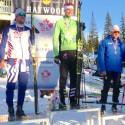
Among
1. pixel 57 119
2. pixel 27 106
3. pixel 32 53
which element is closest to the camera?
pixel 32 53

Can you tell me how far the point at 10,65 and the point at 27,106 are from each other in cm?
265

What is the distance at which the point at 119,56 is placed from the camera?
3.85 metres

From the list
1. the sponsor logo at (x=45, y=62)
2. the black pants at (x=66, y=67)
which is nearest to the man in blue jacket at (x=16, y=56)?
the black pants at (x=66, y=67)

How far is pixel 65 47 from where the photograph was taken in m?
3.62

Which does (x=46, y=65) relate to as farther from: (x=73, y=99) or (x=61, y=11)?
Answer: (x=73, y=99)

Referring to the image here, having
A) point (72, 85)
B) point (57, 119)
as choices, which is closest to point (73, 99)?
point (72, 85)

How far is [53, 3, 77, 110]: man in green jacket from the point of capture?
3.62 meters

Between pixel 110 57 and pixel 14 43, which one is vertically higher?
pixel 14 43

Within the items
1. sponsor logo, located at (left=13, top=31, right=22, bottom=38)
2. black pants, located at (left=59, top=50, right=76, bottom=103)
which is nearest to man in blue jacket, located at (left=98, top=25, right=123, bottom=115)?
black pants, located at (left=59, top=50, right=76, bottom=103)

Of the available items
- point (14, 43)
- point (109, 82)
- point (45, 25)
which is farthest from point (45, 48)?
point (14, 43)

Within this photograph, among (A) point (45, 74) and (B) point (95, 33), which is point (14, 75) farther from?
(B) point (95, 33)

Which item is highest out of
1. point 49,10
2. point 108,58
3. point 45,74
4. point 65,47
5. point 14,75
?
point 49,10

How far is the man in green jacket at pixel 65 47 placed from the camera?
362 centimetres

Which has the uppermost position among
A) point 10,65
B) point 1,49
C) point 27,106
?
point 1,49
